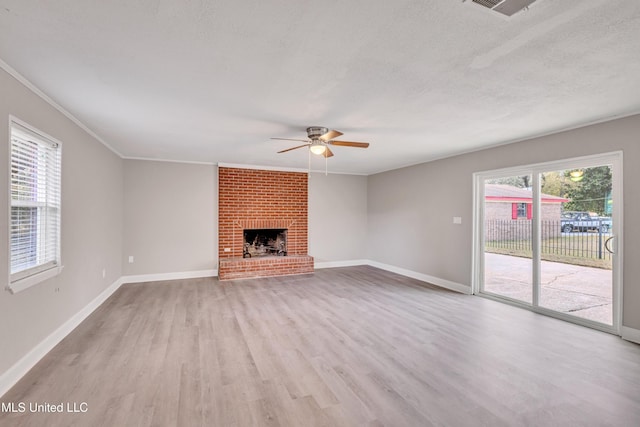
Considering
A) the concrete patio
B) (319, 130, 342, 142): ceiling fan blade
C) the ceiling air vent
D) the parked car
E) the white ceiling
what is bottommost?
the concrete patio

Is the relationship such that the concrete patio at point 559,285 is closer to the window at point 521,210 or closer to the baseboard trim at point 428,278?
the baseboard trim at point 428,278

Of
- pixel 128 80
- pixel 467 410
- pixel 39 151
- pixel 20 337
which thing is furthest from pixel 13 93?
pixel 467 410

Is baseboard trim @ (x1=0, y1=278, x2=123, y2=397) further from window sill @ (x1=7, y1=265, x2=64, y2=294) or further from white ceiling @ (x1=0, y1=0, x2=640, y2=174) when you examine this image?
white ceiling @ (x1=0, y1=0, x2=640, y2=174)

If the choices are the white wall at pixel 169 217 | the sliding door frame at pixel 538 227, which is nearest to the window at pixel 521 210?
the sliding door frame at pixel 538 227

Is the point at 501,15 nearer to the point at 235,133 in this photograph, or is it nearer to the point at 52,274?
the point at 235,133

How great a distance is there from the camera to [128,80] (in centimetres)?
227

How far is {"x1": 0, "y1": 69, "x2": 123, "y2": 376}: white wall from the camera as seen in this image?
2.14 m

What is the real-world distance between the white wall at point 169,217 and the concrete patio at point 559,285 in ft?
16.8

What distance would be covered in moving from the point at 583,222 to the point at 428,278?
8.54 feet

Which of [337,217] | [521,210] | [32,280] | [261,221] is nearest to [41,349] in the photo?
[32,280]

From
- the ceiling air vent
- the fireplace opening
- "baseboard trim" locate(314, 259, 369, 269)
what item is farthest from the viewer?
"baseboard trim" locate(314, 259, 369, 269)

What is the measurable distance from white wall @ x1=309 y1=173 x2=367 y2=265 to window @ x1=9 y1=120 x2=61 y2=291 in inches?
185

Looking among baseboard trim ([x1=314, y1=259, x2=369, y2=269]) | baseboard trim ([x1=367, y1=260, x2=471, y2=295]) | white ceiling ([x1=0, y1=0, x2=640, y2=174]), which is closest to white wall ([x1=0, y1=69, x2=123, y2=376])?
white ceiling ([x1=0, y1=0, x2=640, y2=174])

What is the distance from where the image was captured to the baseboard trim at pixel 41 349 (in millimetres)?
2146
